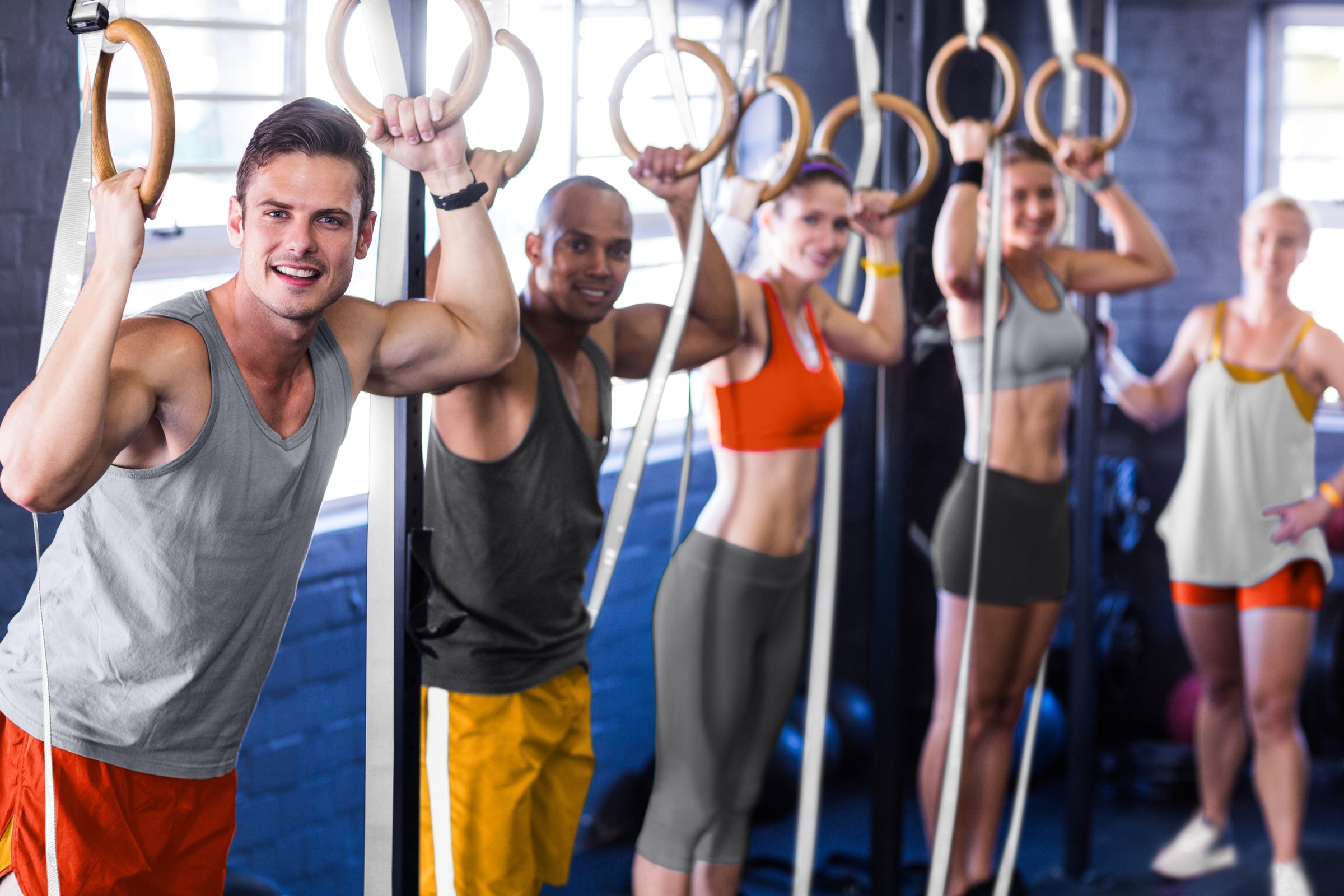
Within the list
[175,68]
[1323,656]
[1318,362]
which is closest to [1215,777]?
[1323,656]

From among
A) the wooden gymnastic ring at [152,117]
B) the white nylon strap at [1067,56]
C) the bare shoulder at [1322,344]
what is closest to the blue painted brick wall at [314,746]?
the wooden gymnastic ring at [152,117]

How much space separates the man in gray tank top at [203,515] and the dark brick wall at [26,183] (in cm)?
74

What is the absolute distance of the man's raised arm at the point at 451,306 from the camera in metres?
1.58

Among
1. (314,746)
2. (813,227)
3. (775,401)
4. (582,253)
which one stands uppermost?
(813,227)

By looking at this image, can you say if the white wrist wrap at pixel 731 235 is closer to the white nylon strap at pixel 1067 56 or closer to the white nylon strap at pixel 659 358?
the white nylon strap at pixel 659 358

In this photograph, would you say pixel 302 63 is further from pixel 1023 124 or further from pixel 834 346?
pixel 1023 124

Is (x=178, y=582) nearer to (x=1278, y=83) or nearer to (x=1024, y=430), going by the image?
(x=1024, y=430)

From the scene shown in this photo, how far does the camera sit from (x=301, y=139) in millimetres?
1414

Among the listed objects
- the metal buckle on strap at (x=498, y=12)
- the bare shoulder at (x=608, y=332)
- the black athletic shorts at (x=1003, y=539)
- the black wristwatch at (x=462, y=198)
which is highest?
the metal buckle on strap at (x=498, y=12)

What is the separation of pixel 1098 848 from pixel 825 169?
7.94 feet

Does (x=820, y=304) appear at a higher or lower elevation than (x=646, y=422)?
higher

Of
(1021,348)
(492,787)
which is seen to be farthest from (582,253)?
(1021,348)

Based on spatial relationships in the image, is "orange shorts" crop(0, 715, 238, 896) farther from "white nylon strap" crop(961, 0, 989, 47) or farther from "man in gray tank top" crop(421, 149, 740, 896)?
"white nylon strap" crop(961, 0, 989, 47)

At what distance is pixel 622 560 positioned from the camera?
12.4ft
